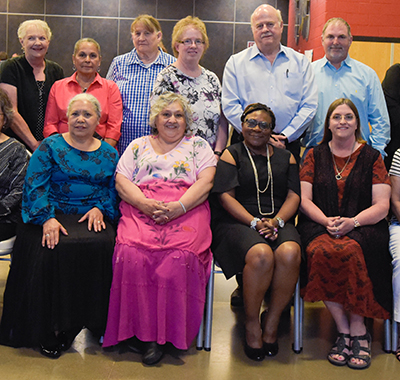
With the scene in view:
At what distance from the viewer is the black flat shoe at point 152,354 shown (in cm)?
232

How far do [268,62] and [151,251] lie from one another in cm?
151

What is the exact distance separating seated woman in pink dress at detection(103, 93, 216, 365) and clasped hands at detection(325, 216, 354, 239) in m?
0.67

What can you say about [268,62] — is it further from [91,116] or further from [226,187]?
[91,116]

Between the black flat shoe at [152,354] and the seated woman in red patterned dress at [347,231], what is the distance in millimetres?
817

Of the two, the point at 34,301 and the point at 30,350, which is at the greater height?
the point at 34,301

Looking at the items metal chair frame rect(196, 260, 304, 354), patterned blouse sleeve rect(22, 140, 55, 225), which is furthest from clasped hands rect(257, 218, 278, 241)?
patterned blouse sleeve rect(22, 140, 55, 225)

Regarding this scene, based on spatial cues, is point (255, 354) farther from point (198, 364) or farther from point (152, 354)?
point (152, 354)

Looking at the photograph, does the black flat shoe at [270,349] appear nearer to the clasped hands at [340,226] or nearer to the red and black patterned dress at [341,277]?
the red and black patterned dress at [341,277]

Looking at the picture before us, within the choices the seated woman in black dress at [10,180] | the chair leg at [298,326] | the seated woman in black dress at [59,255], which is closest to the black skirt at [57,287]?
the seated woman in black dress at [59,255]

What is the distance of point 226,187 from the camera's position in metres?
2.65

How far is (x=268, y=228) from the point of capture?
8.29ft

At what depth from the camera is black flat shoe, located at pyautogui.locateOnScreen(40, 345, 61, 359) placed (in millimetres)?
2377

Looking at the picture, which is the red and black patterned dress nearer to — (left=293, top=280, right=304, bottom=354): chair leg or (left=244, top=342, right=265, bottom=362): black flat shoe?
(left=293, top=280, right=304, bottom=354): chair leg

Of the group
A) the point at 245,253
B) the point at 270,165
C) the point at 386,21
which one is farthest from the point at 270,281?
the point at 386,21
